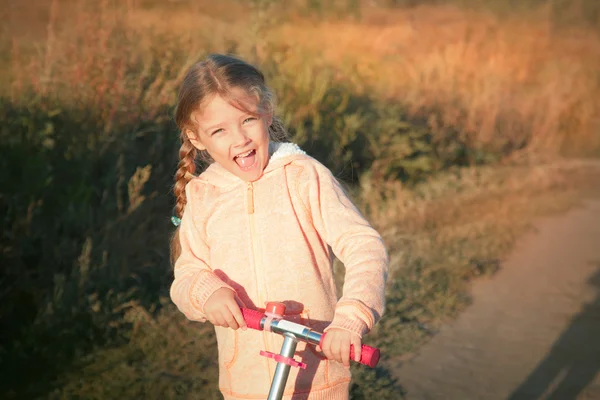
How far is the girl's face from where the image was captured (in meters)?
2.47

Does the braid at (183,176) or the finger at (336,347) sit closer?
the finger at (336,347)

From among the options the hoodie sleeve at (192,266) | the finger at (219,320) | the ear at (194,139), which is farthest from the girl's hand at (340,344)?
the ear at (194,139)

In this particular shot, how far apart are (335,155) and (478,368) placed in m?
2.91

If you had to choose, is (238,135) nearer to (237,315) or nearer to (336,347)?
(237,315)

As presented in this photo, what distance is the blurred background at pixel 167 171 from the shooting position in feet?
14.6

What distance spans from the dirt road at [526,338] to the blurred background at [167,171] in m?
0.15

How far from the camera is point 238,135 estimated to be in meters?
2.46

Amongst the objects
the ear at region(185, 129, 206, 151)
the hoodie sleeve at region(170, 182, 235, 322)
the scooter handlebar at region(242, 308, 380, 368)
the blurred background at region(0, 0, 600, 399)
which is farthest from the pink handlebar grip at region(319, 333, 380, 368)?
the blurred background at region(0, 0, 600, 399)

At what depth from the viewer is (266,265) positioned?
8.22ft

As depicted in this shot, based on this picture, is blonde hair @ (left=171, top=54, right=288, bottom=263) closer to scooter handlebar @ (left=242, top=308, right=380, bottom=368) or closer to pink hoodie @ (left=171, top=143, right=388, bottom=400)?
pink hoodie @ (left=171, top=143, right=388, bottom=400)

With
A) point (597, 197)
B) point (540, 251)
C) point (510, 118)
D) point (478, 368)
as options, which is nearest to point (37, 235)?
point (478, 368)

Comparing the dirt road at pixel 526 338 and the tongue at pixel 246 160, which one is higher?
the tongue at pixel 246 160

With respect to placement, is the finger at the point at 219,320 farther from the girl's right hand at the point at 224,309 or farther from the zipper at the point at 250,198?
the zipper at the point at 250,198

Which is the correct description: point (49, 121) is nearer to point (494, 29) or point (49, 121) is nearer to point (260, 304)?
point (260, 304)
